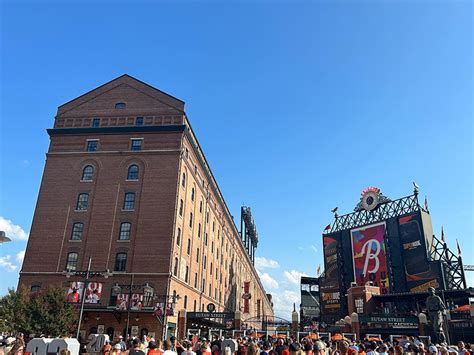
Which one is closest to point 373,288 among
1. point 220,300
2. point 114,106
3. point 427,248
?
point 427,248

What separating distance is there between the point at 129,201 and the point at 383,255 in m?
37.4

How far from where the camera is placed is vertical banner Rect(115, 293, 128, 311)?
1256 inches

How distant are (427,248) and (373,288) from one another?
8942 millimetres

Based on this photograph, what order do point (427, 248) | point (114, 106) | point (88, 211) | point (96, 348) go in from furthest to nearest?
point (427, 248) < point (114, 106) < point (88, 211) < point (96, 348)

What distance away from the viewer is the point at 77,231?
37.1 m

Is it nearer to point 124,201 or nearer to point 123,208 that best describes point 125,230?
point 123,208

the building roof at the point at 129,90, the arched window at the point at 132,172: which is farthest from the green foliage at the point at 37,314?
the building roof at the point at 129,90

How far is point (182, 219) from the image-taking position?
39.3m

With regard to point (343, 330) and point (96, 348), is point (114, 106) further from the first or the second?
point (343, 330)

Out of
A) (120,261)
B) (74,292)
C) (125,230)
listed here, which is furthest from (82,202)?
(74,292)

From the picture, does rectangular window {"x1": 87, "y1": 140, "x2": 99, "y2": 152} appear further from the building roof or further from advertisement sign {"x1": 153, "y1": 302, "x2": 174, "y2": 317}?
advertisement sign {"x1": 153, "y1": 302, "x2": 174, "y2": 317}

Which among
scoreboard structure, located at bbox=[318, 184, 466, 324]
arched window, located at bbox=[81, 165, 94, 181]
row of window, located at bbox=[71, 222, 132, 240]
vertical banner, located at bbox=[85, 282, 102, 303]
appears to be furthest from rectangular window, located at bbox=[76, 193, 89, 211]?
scoreboard structure, located at bbox=[318, 184, 466, 324]

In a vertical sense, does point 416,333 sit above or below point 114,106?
below

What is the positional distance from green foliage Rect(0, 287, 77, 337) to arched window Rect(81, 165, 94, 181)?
12.6 m
